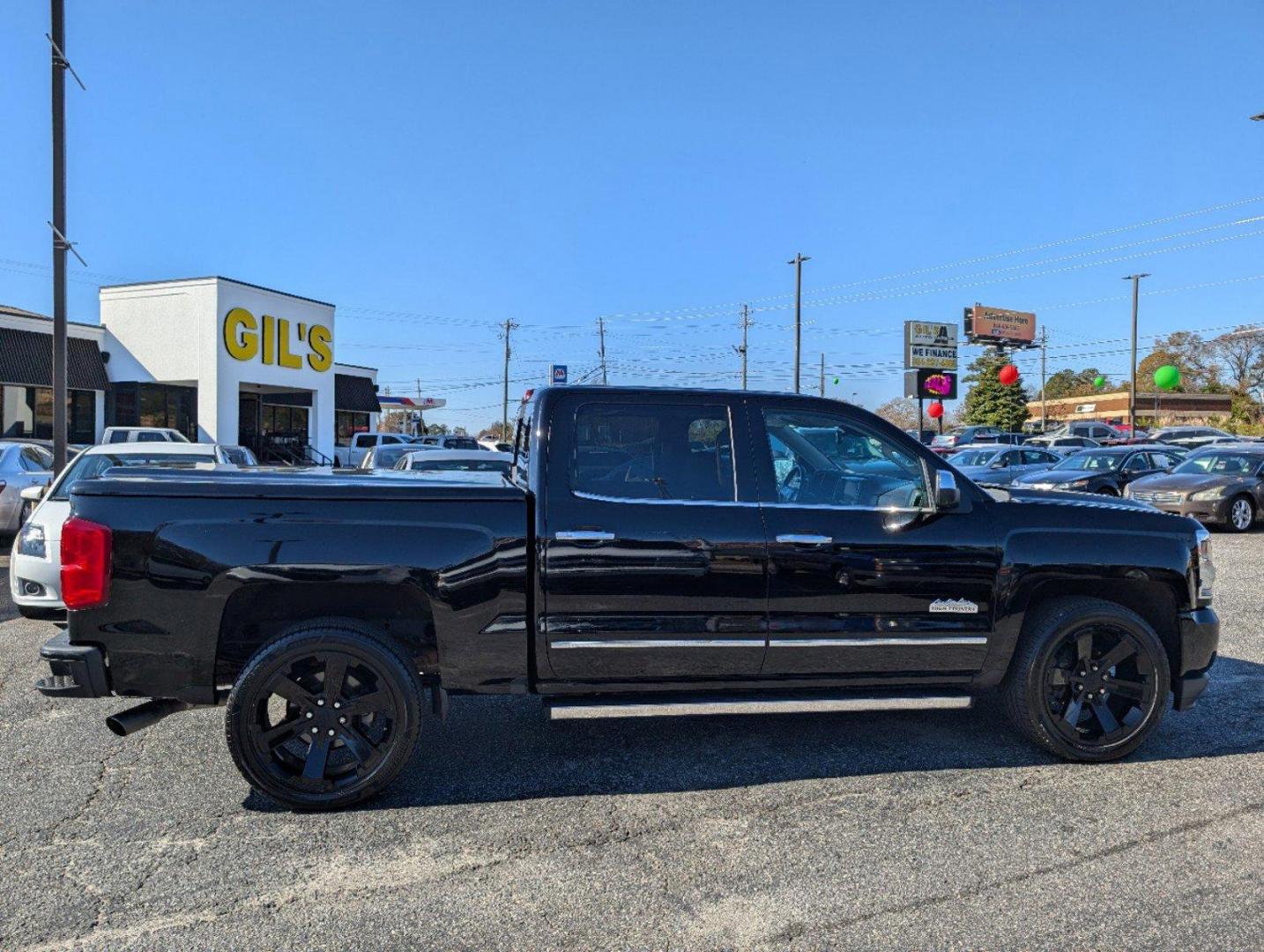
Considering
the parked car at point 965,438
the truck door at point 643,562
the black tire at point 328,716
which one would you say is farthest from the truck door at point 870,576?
the parked car at point 965,438

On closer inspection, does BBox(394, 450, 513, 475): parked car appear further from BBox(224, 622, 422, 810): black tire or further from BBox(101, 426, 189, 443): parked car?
BBox(101, 426, 189, 443): parked car

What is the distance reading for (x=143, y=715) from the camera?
3936 mm

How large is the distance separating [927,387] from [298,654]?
1187 inches

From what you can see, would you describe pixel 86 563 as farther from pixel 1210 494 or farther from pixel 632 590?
pixel 1210 494

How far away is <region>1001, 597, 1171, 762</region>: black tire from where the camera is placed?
14.5ft

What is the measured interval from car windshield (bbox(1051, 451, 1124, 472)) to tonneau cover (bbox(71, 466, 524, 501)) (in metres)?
17.3

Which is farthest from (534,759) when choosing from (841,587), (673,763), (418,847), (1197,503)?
(1197,503)

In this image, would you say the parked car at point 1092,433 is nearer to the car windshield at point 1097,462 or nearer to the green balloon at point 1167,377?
the green balloon at point 1167,377

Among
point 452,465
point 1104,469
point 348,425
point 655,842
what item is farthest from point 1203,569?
point 348,425

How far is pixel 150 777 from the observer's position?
4211 mm

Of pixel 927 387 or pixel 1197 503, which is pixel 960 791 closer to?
pixel 1197 503

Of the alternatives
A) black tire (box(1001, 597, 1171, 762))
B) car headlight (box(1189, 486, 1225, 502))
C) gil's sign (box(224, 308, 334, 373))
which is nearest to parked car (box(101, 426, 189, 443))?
gil's sign (box(224, 308, 334, 373))

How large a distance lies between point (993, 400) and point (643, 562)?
3033 inches

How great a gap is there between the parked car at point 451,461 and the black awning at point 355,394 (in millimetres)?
Answer: 31733
